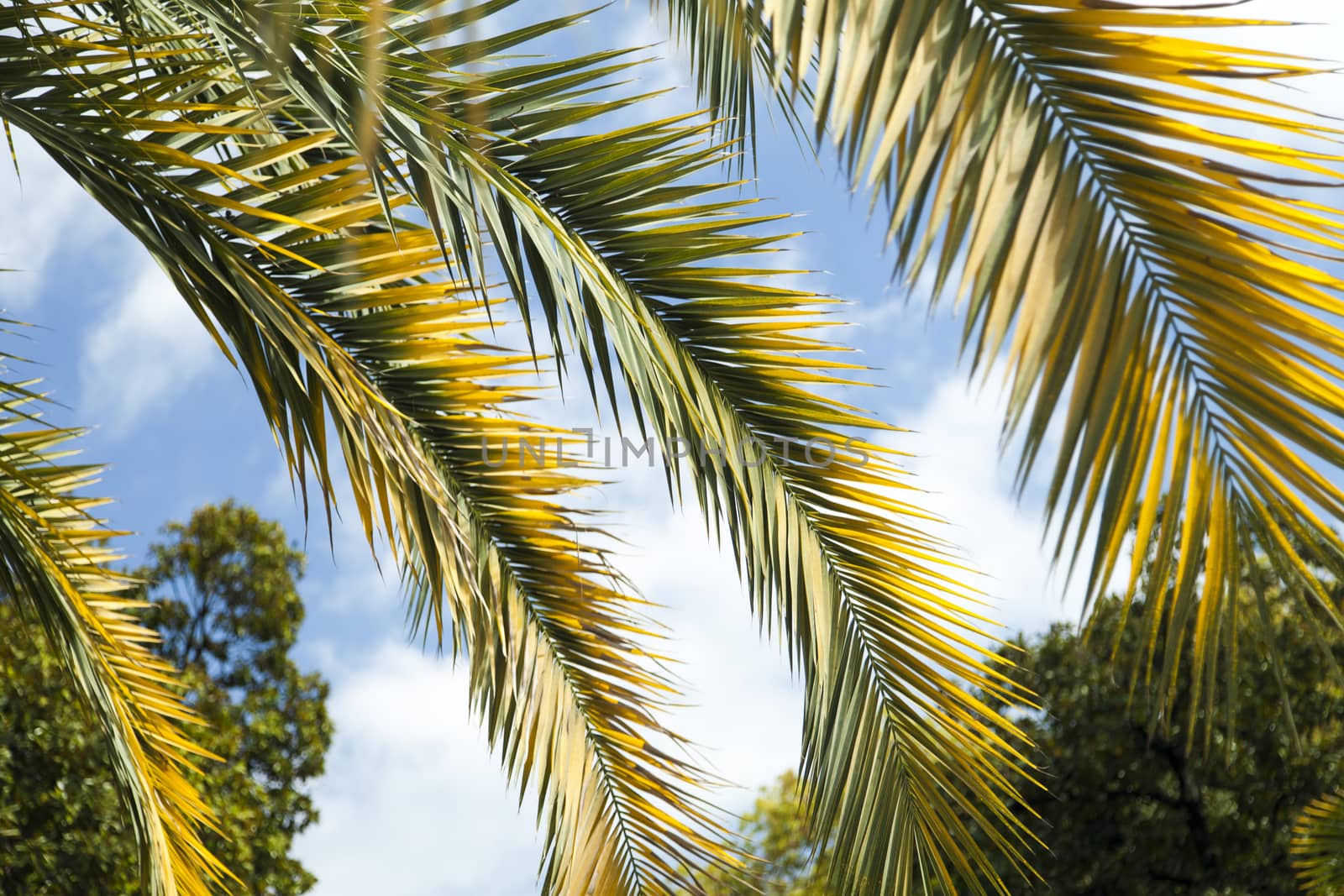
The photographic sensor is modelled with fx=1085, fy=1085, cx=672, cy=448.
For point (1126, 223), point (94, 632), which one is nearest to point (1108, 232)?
point (1126, 223)

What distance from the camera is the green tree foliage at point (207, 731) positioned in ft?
23.6

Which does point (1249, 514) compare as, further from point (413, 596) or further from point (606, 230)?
point (413, 596)

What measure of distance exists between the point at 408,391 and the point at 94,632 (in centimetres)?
162

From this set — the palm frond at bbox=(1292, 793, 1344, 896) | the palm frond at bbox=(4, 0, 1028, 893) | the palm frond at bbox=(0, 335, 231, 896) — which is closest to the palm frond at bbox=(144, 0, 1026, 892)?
the palm frond at bbox=(4, 0, 1028, 893)

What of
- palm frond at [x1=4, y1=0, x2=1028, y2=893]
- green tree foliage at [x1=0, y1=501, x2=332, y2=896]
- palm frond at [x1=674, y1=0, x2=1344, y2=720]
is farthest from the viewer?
green tree foliage at [x1=0, y1=501, x2=332, y2=896]

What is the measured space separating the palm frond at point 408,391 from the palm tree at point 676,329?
0.01 m

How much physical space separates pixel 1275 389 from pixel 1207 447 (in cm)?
11

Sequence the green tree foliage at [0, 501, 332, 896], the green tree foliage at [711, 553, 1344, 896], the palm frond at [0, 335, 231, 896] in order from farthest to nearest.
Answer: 1. the green tree foliage at [711, 553, 1344, 896]
2. the green tree foliage at [0, 501, 332, 896]
3. the palm frond at [0, 335, 231, 896]

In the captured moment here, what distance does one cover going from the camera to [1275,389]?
1274mm

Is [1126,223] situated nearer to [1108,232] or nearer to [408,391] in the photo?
[1108,232]

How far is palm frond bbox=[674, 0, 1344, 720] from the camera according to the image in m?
1.28

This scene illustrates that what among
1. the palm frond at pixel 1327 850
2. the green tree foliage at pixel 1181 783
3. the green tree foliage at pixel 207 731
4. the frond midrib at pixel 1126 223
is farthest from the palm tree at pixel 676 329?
the green tree foliage at pixel 1181 783

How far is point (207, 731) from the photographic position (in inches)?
385

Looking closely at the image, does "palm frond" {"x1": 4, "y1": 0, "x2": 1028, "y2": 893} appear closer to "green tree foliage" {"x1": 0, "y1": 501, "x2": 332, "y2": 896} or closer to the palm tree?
the palm tree
